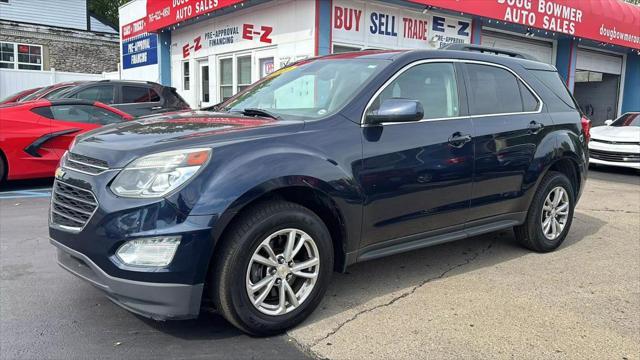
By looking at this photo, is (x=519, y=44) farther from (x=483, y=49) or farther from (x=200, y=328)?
(x=200, y=328)

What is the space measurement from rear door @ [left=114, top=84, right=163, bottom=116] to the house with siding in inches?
659

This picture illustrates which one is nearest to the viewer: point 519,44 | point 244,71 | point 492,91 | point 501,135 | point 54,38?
point 501,135

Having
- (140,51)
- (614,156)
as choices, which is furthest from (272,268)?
(140,51)

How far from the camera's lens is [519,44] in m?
16.4

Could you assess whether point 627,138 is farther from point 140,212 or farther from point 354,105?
point 140,212

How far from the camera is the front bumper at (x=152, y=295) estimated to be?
2.94m

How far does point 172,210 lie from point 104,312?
1.24m

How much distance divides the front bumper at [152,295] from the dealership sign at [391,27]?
906 centimetres

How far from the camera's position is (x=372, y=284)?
14.2ft

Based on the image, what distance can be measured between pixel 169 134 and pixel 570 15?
594 inches

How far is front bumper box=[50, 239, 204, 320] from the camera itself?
294 cm

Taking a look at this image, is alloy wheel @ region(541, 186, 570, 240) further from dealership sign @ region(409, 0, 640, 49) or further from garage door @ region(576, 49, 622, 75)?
garage door @ region(576, 49, 622, 75)

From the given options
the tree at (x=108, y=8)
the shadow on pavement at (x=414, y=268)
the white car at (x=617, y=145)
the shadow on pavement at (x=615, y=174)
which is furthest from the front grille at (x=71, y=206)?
the tree at (x=108, y=8)

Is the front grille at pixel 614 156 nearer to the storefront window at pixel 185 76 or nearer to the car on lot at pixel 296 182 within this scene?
the car on lot at pixel 296 182
